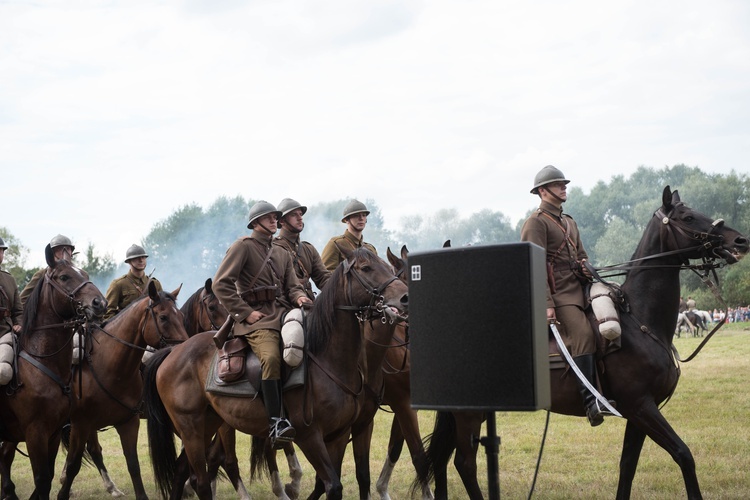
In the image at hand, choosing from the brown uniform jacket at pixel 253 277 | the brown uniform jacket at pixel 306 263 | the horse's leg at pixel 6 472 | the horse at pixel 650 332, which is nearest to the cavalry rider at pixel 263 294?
the brown uniform jacket at pixel 253 277

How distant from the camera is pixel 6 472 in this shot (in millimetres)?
10008

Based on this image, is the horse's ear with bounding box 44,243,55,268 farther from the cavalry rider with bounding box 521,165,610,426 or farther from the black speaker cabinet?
the black speaker cabinet

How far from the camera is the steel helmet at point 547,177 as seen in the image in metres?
8.74

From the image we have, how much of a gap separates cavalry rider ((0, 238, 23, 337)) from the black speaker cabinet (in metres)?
7.04

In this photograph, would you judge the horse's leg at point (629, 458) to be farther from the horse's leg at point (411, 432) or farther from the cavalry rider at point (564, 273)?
the horse's leg at point (411, 432)

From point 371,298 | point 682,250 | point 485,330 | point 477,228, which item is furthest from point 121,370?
point 477,228

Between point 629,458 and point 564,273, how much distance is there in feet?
6.11

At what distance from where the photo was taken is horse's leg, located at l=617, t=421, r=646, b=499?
820 cm

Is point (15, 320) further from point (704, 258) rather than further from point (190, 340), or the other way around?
point (704, 258)

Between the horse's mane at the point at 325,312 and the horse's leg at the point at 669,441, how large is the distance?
2.89m

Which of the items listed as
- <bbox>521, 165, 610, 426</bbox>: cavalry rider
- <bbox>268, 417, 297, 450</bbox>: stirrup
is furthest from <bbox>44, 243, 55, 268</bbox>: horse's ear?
<bbox>521, 165, 610, 426</bbox>: cavalry rider

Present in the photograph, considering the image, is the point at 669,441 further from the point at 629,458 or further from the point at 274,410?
the point at 274,410

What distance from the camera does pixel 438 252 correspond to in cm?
425

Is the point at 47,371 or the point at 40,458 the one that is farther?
the point at 47,371
